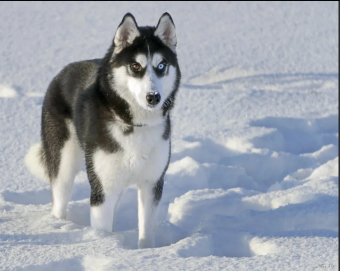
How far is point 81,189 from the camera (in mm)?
4770

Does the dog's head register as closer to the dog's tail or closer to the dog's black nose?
the dog's black nose

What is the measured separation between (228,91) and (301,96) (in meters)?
0.89

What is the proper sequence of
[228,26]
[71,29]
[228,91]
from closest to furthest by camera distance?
[228,91] < [71,29] < [228,26]

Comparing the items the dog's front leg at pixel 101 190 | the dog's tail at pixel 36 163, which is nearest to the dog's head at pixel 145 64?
the dog's front leg at pixel 101 190

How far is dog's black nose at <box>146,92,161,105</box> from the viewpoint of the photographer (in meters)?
3.23

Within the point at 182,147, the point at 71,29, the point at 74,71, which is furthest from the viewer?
the point at 71,29

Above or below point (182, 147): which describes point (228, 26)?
above

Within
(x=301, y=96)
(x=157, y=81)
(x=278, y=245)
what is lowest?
(x=278, y=245)

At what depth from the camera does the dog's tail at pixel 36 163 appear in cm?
434

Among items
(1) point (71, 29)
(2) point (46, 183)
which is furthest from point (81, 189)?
(1) point (71, 29)

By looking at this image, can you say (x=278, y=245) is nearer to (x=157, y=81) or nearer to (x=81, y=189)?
(x=157, y=81)

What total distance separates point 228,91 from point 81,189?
2.64 meters

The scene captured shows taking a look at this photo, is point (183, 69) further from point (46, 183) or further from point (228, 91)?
point (46, 183)

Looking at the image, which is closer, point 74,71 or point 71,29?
point 74,71
